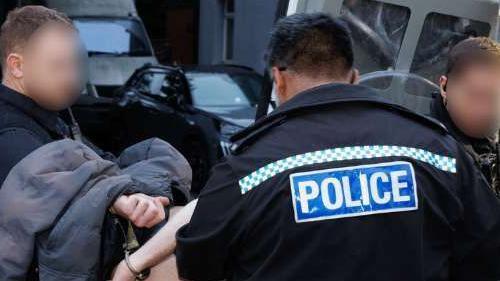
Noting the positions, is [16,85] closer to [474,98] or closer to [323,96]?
[323,96]

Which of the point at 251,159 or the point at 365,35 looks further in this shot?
the point at 365,35

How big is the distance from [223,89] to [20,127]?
7045 millimetres

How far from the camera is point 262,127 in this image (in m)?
1.82

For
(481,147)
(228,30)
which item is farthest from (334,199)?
(228,30)

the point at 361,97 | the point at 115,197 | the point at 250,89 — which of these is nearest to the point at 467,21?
the point at 361,97

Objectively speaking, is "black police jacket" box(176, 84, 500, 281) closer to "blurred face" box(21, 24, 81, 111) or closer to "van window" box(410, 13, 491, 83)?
"blurred face" box(21, 24, 81, 111)

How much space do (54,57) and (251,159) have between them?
0.86m

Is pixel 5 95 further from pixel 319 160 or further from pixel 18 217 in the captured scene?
pixel 319 160

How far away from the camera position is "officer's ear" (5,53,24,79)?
231cm

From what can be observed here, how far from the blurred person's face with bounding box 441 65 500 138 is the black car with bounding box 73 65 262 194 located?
5142 millimetres

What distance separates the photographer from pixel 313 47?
72.3 inches

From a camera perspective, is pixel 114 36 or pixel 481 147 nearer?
pixel 481 147

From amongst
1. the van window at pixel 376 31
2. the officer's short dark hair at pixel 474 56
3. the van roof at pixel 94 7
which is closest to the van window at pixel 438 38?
the van window at pixel 376 31

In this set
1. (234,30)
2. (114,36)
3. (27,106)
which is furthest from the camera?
(234,30)
